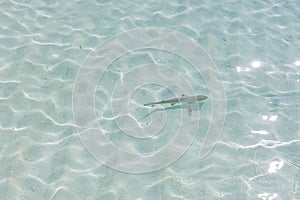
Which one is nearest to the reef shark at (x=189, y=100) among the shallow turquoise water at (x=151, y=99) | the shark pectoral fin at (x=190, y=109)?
the shark pectoral fin at (x=190, y=109)

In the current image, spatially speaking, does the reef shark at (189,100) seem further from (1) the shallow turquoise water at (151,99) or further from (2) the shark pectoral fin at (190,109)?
(1) the shallow turquoise water at (151,99)

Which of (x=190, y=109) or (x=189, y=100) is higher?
(x=189, y=100)

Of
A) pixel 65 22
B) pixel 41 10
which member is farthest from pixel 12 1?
pixel 65 22

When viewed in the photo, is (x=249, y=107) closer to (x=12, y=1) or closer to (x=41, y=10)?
(x=41, y=10)

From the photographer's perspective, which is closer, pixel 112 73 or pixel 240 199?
pixel 240 199

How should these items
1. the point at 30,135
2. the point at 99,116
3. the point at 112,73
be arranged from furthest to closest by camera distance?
the point at 112,73 → the point at 99,116 → the point at 30,135

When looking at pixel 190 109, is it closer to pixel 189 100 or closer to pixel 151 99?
pixel 189 100

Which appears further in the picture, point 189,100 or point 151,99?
point 151,99

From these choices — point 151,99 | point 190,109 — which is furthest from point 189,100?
point 151,99
